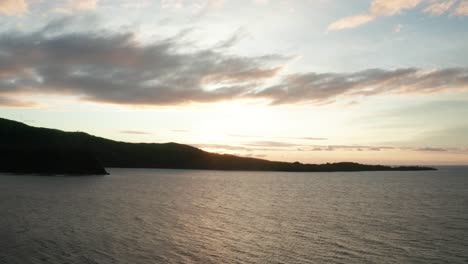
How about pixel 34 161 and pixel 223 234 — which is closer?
pixel 223 234

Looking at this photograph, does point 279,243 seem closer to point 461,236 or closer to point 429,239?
point 429,239

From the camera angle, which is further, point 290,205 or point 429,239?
point 290,205

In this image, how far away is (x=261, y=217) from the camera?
70.5 metres

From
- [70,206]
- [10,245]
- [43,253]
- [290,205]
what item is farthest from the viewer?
[290,205]

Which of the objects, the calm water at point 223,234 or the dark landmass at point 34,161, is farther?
the dark landmass at point 34,161

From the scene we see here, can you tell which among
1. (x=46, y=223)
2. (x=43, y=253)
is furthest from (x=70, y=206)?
(x=43, y=253)

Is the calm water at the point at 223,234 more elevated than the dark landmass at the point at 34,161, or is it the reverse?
the dark landmass at the point at 34,161

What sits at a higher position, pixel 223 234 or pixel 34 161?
pixel 34 161

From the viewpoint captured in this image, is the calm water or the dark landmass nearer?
the calm water

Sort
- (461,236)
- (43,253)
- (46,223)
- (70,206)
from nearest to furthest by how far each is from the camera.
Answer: (43,253)
(461,236)
(46,223)
(70,206)

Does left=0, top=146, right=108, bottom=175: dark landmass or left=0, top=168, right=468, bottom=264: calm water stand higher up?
left=0, top=146, right=108, bottom=175: dark landmass

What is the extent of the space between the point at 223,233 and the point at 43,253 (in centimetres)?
2228

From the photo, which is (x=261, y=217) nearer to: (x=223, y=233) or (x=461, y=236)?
(x=223, y=233)

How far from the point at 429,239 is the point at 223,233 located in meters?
26.4
